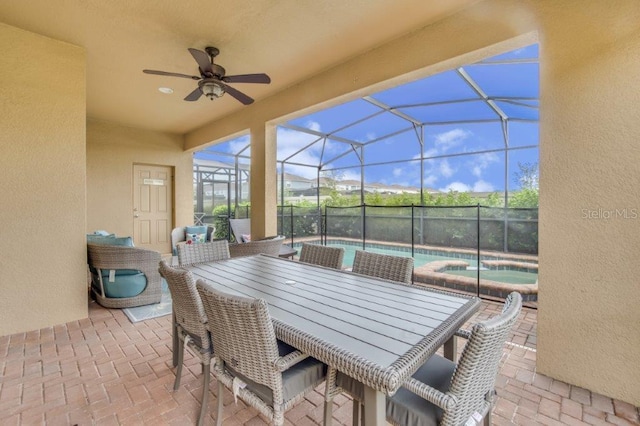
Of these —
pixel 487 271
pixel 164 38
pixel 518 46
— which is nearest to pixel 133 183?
pixel 164 38

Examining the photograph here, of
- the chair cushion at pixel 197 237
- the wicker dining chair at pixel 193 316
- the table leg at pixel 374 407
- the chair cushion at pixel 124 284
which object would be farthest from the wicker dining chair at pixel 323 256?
the chair cushion at pixel 197 237

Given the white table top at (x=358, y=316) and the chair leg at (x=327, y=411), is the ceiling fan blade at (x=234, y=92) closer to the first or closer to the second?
the white table top at (x=358, y=316)

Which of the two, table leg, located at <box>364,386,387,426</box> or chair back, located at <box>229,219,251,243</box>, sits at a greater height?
chair back, located at <box>229,219,251,243</box>

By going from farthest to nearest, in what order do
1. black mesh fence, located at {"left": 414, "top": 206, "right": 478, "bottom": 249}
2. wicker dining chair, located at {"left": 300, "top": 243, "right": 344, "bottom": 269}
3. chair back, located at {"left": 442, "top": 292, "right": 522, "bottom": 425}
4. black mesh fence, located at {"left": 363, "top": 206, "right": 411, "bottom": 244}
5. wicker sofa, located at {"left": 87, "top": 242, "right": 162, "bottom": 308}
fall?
black mesh fence, located at {"left": 363, "top": 206, "right": 411, "bottom": 244}, black mesh fence, located at {"left": 414, "top": 206, "right": 478, "bottom": 249}, wicker sofa, located at {"left": 87, "top": 242, "right": 162, "bottom": 308}, wicker dining chair, located at {"left": 300, "top": 243, "right": 344, "bottom": 269}, chair back, located at {"left": 442, "top": 292, "right": 522, "bottom": 425}

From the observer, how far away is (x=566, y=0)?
2.06 meters

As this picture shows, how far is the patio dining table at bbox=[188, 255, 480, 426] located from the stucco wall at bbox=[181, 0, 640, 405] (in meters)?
0.97

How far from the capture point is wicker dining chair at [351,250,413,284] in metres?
2.20

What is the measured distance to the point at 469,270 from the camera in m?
5.81

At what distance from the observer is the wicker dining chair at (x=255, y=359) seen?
4.08 ft

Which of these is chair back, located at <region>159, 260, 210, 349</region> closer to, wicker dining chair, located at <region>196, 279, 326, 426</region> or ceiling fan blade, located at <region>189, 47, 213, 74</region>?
wicker dining chair, located at <region>196, 279, 326, 426</region>

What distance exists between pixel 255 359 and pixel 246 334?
121mm

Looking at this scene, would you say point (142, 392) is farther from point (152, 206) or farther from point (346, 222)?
point (346, 222)

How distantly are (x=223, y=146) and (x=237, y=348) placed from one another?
7025 mm

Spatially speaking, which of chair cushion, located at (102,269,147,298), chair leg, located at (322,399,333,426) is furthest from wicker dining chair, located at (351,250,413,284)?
chair cushion, located at (102,269,147,298)
